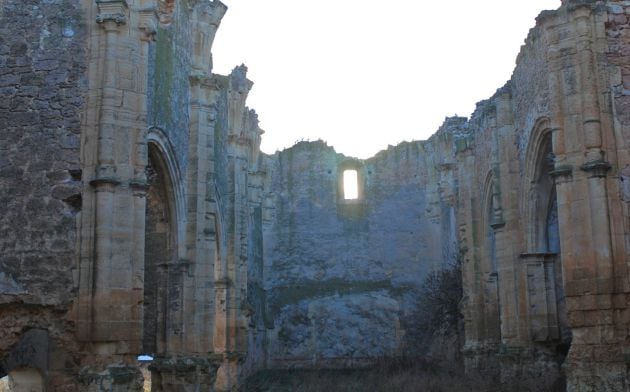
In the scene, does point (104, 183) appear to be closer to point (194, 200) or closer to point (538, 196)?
point (194, 200)

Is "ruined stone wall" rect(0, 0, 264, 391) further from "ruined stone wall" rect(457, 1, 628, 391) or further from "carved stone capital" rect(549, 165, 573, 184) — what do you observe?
"ruined stone wall" rect(457, 1, 628, 391)

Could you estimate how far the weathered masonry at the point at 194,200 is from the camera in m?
10.2

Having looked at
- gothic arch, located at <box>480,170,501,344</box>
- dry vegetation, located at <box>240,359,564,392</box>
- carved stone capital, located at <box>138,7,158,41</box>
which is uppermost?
carved stone capital, located at <box>138,7,158,41</box>

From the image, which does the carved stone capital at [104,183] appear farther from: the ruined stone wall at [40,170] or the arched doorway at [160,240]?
the arched doorway at [160,240]

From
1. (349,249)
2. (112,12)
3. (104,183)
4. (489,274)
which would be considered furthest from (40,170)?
(349,249)

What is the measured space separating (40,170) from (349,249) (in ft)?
61.7

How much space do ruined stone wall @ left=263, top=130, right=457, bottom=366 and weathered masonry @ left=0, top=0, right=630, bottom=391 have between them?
3.35 meters

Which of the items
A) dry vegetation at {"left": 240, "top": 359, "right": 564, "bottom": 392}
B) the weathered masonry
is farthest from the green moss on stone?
the weathered masonry

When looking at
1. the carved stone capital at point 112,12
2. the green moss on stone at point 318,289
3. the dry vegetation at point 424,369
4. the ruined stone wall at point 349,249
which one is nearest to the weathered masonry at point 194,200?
the carved stone capital at point 112,12

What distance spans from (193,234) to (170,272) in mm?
819

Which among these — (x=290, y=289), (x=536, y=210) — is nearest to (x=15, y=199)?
(x=536, y=210)

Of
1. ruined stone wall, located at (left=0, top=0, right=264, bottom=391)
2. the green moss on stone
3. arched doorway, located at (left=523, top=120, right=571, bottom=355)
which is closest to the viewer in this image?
ruined stone wall, located at (left=0, top=0, right=264, bottom=391)

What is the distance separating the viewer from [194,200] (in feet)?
48.7

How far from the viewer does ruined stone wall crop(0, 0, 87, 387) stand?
402 inches
